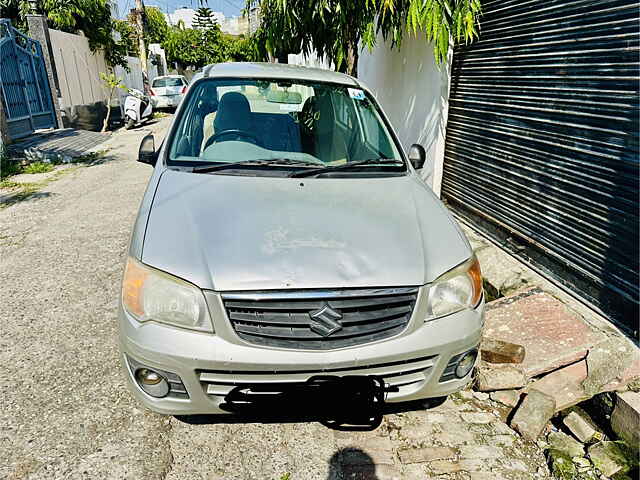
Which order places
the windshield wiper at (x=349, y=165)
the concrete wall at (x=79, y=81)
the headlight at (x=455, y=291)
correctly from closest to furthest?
1. the headlight at (x=455, y=291)
2. the windshield wiper at (x=349, y=165)
3. the concrete wall at (x=79, y=81)

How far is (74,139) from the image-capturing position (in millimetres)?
11055

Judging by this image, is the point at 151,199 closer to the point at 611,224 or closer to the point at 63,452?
the point at 63,452

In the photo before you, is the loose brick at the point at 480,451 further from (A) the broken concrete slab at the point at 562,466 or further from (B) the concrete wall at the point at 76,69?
(B) the concrete wall at the point at 76,69

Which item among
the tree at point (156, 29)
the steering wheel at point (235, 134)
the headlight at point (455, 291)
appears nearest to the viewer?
the headlight at point (455, 291)

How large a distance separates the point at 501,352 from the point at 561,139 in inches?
72.6

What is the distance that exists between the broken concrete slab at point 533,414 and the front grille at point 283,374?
82 centimetres

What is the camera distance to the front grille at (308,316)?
1.80 metres

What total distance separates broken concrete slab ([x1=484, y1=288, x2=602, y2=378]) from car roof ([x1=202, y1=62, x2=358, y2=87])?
6.89ft

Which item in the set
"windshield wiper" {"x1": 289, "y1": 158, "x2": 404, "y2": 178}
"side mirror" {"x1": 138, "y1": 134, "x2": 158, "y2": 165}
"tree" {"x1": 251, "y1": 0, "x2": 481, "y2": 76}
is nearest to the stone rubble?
"windshield wiper" {"x1": 289, "y1": 158, "x2": 404, "y2": 178}

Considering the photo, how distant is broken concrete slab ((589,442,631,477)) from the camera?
219 centimetres

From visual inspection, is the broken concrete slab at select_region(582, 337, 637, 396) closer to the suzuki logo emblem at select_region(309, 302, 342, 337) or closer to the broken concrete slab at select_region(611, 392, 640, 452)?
the broken concrete slab at select_region(611, 392, 640, 452)

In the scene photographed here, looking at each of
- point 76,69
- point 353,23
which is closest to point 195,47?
point 76,69

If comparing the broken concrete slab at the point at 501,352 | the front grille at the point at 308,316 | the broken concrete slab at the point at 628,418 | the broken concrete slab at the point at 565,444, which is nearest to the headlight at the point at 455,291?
the front grille at the point at 308,316

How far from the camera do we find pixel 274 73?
346cm
